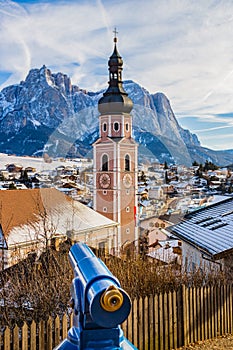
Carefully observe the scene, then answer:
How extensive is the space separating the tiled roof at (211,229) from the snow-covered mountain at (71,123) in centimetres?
187

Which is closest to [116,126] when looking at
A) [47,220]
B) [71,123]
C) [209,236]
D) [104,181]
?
[104,181]

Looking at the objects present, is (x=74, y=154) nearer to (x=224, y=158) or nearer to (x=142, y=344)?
(x=224, y=158)

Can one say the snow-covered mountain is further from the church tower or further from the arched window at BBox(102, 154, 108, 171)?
the arched window at BBox(102, 154, 108, 171)

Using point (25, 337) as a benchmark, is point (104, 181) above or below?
above

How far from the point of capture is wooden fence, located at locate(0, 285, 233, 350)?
3.93 m

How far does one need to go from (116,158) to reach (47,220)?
45.3 ft

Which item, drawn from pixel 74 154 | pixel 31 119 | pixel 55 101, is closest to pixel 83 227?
pixel 74 154

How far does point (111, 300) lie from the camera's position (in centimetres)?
94

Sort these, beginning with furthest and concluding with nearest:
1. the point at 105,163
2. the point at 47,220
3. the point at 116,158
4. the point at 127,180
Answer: the point at 116,158, the point at 105,163, the point at 127,180, the point at 47,220

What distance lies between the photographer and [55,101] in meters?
38.3

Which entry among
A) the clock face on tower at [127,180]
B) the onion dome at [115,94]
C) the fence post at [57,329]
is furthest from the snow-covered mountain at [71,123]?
the fence post at [57,329]

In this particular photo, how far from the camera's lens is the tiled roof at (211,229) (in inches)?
299

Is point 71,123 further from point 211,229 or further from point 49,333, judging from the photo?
point 49,333

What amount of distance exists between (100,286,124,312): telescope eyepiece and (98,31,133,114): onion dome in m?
21.3
